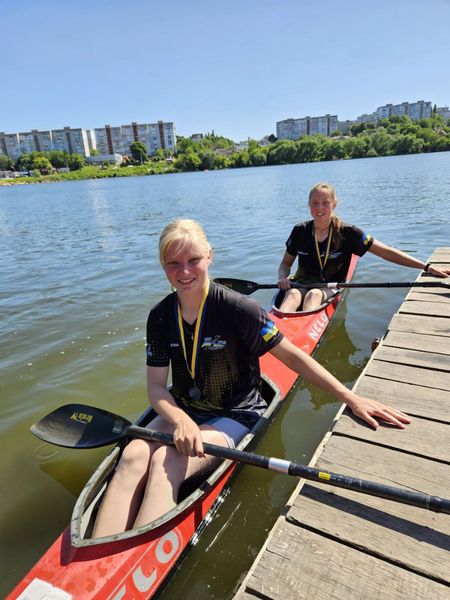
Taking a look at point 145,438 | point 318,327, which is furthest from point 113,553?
point 318,327

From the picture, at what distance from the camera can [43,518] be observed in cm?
329

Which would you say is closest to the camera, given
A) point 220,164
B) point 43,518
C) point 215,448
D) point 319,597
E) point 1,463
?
point 319,597

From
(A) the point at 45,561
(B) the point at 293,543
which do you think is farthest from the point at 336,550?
(A) the point at 45,561

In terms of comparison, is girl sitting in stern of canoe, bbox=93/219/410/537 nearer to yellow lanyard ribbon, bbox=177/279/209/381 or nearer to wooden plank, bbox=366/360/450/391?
yellow lanyard ribbon, bbox=177/279/209/381

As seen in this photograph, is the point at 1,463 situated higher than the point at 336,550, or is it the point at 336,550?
the point at 336,550

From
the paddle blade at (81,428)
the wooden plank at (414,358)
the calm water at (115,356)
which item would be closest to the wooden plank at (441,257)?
the calm water at (115,356)

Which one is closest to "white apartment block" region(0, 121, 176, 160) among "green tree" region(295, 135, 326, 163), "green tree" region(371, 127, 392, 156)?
"green tree" region(295, 135, 326, 163)

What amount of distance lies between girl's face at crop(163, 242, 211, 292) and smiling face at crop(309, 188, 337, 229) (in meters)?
3.07

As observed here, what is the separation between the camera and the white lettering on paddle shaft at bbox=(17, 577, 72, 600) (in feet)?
6.67

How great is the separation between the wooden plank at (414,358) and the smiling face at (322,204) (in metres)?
2.00

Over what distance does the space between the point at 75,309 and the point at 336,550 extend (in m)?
6.90

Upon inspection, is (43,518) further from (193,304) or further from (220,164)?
(220,164)

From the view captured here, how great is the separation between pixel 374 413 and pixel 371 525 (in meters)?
0.91

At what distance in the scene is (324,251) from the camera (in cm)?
582
